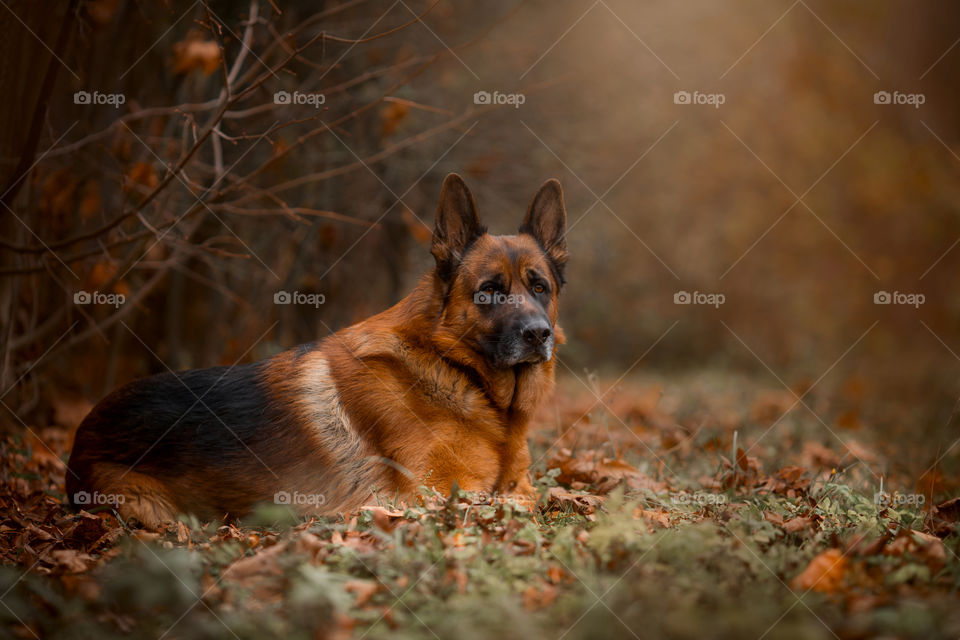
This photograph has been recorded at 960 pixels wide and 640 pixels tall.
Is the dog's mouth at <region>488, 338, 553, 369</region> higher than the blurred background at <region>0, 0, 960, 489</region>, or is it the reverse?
the blurred background at <region>0, 0, 960, 489</region>

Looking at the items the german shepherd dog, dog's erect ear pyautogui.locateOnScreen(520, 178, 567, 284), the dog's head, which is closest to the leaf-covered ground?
the german shepherd dog

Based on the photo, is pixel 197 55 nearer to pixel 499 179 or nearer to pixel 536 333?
pixel 536 333

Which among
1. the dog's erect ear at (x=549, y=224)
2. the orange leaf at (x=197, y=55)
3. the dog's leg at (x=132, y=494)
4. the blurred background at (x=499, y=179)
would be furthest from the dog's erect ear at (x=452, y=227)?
the orange leaf at (x=197, y=55)

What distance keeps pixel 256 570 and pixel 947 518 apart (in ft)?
11.7

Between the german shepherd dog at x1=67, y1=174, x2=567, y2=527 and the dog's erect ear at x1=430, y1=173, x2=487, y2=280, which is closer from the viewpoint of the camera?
the german shepherd dog at x1=67, y1=174, x2=567, y2=527

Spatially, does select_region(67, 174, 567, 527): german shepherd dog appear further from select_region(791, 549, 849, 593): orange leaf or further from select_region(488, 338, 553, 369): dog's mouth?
select_region(791, 549, 849, 593): orange leaf

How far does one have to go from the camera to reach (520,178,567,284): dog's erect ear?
14.8 ft

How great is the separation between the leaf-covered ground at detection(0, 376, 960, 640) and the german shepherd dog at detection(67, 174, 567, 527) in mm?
238

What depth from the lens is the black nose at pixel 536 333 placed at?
3.91 metres

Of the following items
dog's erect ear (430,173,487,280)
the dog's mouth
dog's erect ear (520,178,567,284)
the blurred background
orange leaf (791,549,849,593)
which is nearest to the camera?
orange leaf (791,549,849,593)

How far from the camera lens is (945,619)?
2.15 m

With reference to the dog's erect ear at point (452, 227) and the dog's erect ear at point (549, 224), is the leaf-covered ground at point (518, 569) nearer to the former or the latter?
the dog's erect ear at point (452, 227)

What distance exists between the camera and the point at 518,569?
2.69 m

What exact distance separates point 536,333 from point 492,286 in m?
0.44
